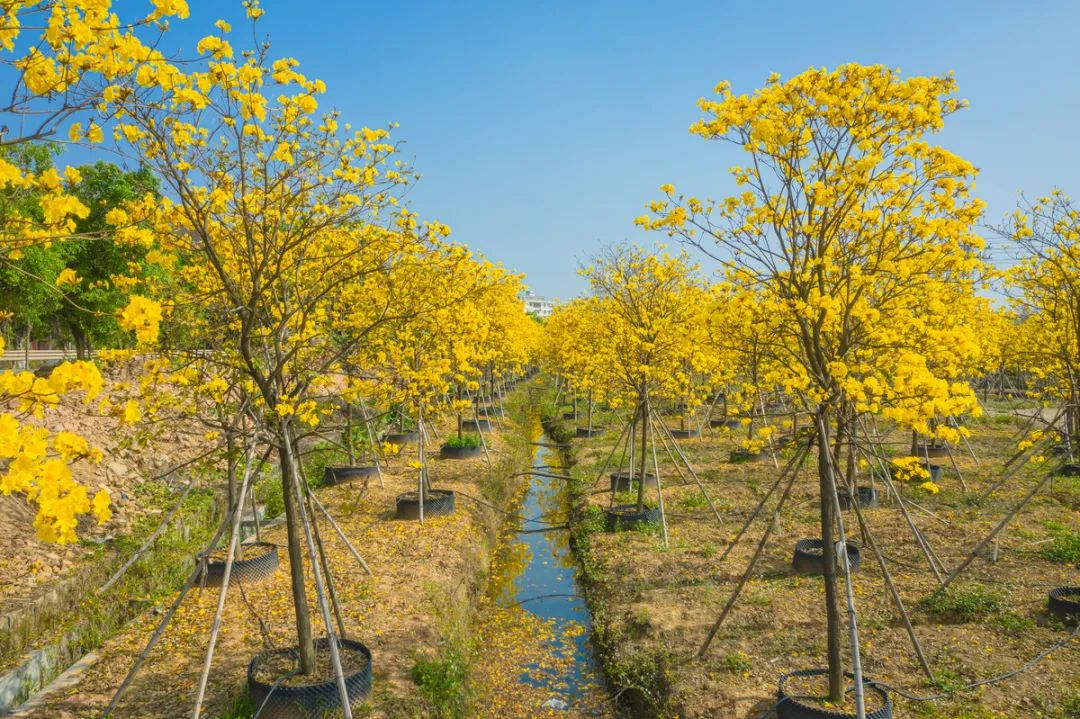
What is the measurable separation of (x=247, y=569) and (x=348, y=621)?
1848 millimetres

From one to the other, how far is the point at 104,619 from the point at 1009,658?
384 inches

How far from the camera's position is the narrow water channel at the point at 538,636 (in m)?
7.53

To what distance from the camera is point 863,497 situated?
12758 millimetres

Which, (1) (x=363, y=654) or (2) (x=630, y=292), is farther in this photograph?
(2) (x=630, y=292)

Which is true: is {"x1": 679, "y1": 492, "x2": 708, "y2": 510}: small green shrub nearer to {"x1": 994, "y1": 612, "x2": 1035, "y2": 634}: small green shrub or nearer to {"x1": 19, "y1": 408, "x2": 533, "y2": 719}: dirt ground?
{"x1": 19, "y1": 408, "x2": 533, "y2": 719}: dirt ground

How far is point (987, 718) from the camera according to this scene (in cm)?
581

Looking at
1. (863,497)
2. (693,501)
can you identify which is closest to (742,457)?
(693,501)

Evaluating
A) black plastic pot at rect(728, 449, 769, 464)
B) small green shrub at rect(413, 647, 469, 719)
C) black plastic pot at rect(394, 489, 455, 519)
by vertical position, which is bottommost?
small green shrub at rect(413, 647, 469, 719)

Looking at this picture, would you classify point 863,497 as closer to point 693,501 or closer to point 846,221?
point 693,501

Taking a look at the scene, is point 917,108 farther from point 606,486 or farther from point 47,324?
point 47,324

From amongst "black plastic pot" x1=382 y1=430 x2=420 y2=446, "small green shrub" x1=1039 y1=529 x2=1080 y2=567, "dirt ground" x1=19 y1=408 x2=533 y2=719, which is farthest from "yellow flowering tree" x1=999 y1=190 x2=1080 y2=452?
"black plastic pot" x1=382 y1=430 x2=420 y2=446

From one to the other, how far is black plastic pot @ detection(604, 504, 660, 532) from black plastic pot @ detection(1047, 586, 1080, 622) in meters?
5.69

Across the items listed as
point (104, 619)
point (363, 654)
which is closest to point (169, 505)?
point (104, 619)

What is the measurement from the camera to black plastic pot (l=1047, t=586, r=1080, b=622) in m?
7.34
